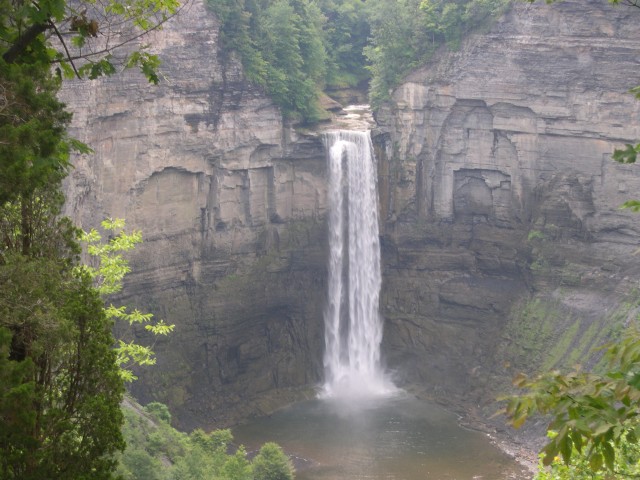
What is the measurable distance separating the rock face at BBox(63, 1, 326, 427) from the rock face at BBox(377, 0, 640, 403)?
477 centimetres

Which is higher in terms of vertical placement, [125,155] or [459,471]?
[125,155]

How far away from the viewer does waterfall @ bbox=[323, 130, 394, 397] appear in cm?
4606

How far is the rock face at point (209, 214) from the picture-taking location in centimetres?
3919

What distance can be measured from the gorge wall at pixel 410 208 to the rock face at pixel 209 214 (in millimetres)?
86

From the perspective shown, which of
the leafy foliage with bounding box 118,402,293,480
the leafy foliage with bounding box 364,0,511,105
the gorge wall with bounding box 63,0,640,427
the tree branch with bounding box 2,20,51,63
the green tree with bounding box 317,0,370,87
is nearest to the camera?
the tree branch with bounding box 2,20,51,63

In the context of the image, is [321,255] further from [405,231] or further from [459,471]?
[459,471]

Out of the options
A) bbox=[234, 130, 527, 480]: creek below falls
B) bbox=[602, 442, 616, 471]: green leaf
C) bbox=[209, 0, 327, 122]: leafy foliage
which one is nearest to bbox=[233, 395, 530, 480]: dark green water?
bbox=[234, 130, 527, 480]: creek below falls

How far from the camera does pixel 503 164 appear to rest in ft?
147

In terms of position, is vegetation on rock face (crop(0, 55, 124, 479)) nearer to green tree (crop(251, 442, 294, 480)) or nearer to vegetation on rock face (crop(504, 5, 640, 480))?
vegetation on rock face (crop(504, 5, 640, 480))

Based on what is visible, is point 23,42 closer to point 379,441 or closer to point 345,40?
point 379,441

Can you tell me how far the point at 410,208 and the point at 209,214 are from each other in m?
10.9

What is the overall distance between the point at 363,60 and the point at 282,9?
10.9 metres

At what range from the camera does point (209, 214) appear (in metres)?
43.1

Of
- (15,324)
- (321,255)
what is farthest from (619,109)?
(15,324)
